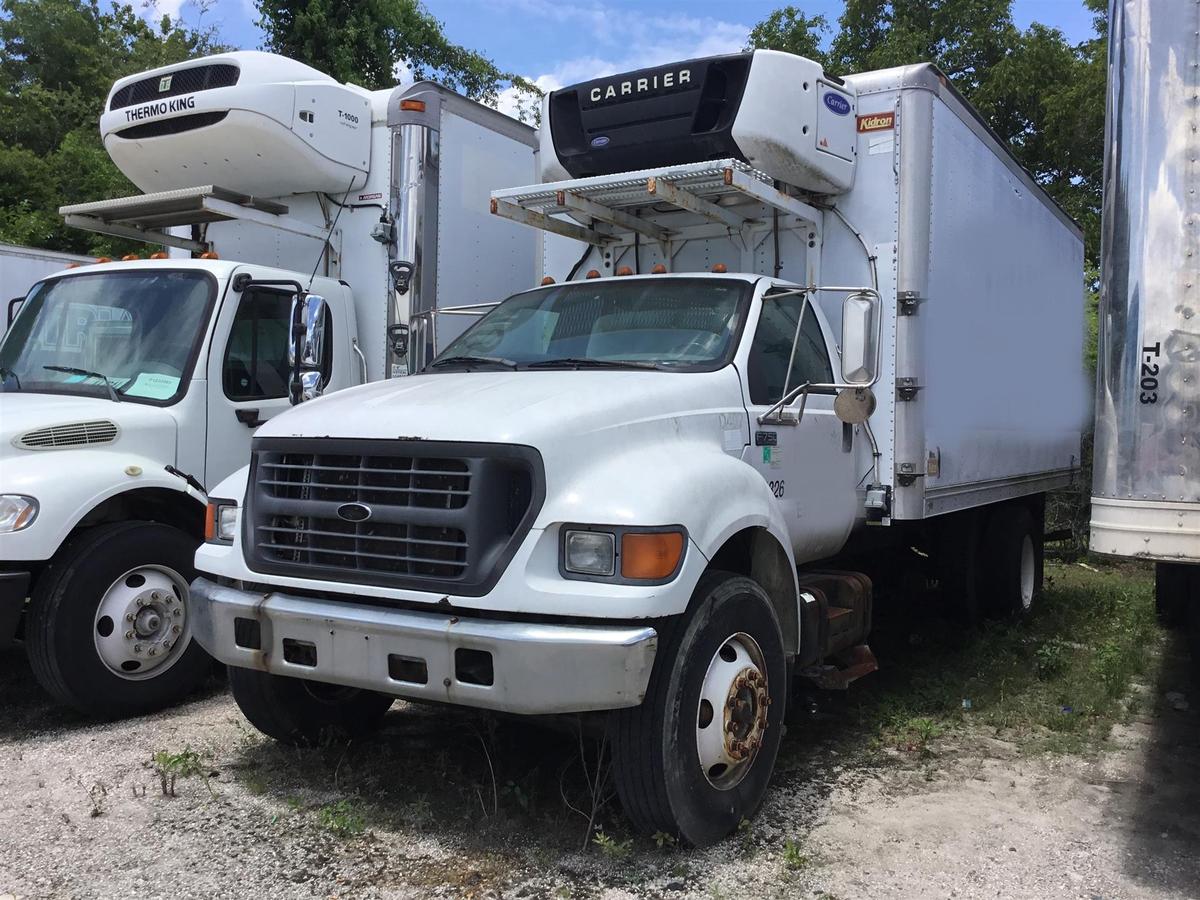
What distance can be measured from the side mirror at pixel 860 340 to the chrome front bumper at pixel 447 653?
1.81m

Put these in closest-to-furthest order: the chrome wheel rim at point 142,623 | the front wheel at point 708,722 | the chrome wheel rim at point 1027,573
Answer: the front wheel at point 708,722
the chrome wheel rim at point 142,623
the chrome wheel rim at point 1027,573

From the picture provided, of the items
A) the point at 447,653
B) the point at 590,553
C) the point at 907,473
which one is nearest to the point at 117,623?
the point at 447,653

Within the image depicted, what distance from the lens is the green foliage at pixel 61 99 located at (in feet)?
66.4

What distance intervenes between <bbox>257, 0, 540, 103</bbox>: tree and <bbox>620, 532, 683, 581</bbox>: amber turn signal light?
55.6 ft

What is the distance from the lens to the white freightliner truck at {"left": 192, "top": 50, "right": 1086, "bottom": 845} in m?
3.47

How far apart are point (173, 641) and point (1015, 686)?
4.93 m

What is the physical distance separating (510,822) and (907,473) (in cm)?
295

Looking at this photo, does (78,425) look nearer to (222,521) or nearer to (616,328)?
(222,521)

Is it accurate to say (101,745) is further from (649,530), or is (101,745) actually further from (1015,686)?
(1015,686)

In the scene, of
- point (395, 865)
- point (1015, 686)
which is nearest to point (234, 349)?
point (395, 865)

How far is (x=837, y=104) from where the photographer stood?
228 inches

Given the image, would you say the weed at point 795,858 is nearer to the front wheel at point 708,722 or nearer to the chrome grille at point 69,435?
the front wheel at point 708,722

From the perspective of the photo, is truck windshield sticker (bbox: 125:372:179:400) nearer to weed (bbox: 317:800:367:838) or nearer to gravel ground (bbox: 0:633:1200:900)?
gravel ground (bbox: 0:633:1200:900)

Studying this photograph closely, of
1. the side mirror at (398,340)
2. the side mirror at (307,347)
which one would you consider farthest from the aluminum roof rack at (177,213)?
the side mirror at (307,347)
